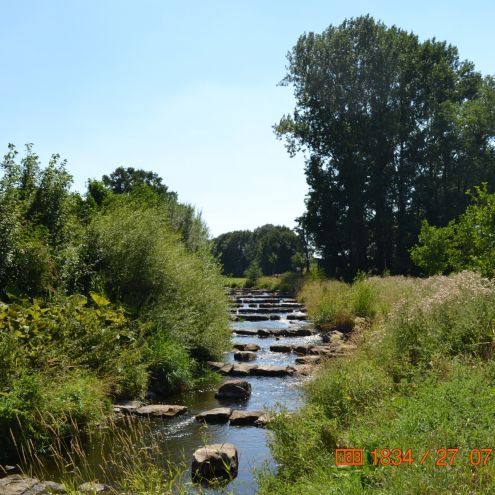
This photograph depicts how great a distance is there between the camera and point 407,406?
557cm

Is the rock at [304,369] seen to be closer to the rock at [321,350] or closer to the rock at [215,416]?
the rock at [321,350]

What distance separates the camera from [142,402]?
10055 mm

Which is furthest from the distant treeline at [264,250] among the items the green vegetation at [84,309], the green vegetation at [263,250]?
the green vegetation at [84,309]

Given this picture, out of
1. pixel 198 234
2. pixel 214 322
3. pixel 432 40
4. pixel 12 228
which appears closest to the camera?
pixel 12 228

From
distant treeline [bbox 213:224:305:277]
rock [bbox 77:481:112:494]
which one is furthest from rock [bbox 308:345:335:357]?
distant treeline [bbox 213:224:305:277]

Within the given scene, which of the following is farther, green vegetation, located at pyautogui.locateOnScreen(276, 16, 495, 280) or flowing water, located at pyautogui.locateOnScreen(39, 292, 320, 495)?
green vegetation, located at pyautogui.locateOnScreen(276, 16, 495, 280)

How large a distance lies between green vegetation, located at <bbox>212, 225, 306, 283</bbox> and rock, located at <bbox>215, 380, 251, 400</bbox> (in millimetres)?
44672

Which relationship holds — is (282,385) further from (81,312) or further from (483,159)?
(483,159)

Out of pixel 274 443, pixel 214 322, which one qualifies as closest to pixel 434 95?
pixel 214 322

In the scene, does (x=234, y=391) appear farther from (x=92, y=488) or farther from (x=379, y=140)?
(x=379, y=140)

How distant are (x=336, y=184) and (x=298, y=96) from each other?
6868mm

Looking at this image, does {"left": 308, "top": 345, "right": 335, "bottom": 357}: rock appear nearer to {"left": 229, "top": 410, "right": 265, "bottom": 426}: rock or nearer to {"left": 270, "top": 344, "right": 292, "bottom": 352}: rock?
{"left": 270, "top": 344, "right": 292, "bottom": 352}: rock

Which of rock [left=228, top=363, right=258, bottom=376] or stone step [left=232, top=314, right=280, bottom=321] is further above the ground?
stone step [left=232, top=314, right=280, bottom=321]

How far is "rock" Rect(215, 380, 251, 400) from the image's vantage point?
35.7 ft
